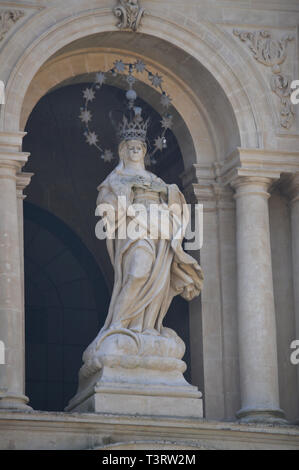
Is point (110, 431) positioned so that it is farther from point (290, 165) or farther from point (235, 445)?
point (290, 165)

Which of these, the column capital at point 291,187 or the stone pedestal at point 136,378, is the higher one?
the column capital at point 291,187

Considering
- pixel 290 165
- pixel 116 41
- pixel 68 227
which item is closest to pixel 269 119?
pixel 290 165

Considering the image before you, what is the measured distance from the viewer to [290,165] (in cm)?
2127

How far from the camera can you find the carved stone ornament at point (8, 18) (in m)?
20.8

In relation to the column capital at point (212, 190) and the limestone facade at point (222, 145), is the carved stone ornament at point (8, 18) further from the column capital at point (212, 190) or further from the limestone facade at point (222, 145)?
the column capital at point (212, 190)

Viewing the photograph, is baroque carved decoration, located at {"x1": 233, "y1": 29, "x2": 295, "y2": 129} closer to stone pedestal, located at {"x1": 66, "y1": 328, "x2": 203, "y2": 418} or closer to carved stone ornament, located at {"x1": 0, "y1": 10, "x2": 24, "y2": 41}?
carved stone ornament, located at {"x1": 0, "y1": 10, "x2": 24, "y2": 41}

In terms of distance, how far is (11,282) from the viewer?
65.2 ft

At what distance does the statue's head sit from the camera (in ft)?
68.7

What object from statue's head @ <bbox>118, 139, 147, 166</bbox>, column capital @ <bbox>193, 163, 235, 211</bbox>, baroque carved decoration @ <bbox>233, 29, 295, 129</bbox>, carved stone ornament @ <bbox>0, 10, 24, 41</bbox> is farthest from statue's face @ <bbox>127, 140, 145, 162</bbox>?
carved stone ornament @ <bbox>0, 10, 24, 41</bbox>

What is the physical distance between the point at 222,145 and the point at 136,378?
3.55 meters

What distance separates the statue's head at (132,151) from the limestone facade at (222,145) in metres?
0.99

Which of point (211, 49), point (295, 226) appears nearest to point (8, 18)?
point (211, 49)

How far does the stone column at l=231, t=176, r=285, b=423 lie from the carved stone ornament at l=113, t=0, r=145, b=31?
7.37ft

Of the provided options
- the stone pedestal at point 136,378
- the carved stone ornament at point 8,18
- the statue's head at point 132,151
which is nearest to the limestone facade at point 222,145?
the carved stone ornament at point 8,18
